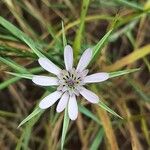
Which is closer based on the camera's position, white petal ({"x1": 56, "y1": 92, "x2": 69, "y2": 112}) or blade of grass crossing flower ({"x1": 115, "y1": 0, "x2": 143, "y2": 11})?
white petal ({"x1": 56, "y1": 92, "x2": 69, "y2": 112})

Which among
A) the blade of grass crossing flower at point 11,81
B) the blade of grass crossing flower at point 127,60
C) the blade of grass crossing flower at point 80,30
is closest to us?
the blade of grass crossing flower at point 80,30

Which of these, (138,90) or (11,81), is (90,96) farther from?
(138,90)

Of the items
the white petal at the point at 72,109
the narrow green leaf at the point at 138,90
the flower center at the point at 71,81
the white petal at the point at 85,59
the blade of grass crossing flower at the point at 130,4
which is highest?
the blade of grass crossing flower at the point at 130,4

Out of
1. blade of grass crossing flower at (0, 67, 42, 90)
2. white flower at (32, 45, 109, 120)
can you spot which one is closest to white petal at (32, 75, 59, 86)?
white flower at (32, 45, 109, 120)

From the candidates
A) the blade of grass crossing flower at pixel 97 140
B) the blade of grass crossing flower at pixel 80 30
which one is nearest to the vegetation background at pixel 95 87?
the blade of grass crossing flower at pixel 97 140

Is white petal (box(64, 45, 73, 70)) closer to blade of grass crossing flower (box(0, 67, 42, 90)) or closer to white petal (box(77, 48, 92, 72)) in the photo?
white petal (box(77, 48, 92, 72))

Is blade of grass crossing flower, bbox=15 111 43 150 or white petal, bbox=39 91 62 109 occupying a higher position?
blade of grass crossing flower, bbox=15 111 43 150

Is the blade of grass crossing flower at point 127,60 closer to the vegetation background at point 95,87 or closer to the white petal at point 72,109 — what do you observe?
the vegetation background at point 95,87

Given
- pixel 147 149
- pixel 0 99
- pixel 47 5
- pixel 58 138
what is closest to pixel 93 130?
pixel 58 138
